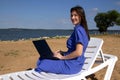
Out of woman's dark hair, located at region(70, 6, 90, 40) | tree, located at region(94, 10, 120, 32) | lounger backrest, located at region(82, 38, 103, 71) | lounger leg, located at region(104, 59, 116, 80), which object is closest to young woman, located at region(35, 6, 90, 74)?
woman's dark hair, located at region(70, 6, 90, 40)

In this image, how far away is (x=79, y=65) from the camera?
17.2 feet

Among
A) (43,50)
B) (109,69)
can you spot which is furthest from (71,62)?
(109,69)

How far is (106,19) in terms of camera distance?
61625 mm

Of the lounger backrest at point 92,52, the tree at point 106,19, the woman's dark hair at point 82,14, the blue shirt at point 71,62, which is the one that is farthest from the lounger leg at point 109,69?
the tree at point 106,19

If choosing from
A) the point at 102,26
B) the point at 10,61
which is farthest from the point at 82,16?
the point at 102,26

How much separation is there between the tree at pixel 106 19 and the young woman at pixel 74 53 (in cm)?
5477

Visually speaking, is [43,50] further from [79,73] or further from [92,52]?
[92,52]

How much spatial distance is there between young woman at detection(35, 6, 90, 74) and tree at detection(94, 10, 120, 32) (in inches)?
2156

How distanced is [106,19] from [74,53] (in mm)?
57746

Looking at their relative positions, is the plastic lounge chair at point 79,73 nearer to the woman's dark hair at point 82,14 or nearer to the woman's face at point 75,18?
the woman's dark hair at point 82,14

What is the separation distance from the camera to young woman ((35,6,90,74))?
495cm

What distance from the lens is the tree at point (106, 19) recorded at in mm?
60438

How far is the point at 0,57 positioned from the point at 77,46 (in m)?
7.16

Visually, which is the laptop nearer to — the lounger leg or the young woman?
the young woman
